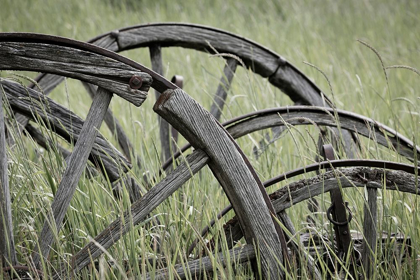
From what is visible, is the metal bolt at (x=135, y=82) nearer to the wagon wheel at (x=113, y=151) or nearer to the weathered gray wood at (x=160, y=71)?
the wagon wheel at (x=113, y=151)

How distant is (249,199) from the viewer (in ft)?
4.71

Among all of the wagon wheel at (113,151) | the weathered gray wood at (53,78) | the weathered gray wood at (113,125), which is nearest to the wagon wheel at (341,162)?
the wagon wheel at (113,151)

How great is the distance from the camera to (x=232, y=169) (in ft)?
4.68

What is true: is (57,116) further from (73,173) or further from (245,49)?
(245,49)

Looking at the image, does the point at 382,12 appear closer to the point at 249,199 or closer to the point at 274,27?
the point at 274,27

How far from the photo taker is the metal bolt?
1.37 metres

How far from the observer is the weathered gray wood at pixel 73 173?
1377mm

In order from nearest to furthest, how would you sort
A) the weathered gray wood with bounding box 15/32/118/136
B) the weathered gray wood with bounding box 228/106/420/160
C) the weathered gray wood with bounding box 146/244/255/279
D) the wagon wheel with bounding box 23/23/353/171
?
1. the weathered gray wood with bounding box 146/244/255/279
2. the weathered gray wood with bounding box 228/106/420/160
3. the weathered gray wood with bounding box 15/32/118/136
4. the wagon wheel with bounding box 23/23/353/171

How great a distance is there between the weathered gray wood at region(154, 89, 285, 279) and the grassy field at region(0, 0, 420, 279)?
85 millimetres

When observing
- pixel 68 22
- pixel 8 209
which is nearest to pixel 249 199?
pixel 8 209

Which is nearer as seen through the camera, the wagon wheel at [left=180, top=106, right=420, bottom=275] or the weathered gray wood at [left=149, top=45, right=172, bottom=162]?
the wagon wheel at [left=180, top=106, right=420, bottom=275]

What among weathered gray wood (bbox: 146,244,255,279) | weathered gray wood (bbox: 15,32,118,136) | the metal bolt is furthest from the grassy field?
weathered gray wood (bbox: 15,32,118,136)

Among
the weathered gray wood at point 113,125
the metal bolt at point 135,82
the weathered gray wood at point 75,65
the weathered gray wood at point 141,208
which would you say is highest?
the weathered gray wood at point 113,125

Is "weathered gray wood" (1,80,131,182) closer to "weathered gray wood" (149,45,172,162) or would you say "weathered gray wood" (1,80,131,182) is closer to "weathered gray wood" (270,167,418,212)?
"weathered gray wood" (270,167,418,212)
